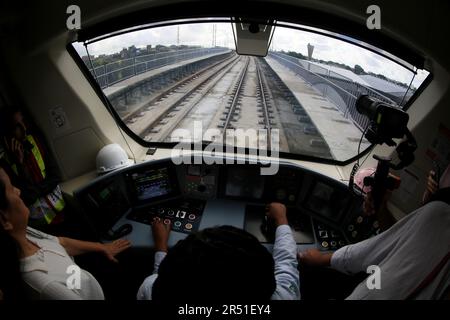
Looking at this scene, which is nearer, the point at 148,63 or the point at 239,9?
the point at 239,9

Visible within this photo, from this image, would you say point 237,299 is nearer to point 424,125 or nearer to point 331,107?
point 424,125

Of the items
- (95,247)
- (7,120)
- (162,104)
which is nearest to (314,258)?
(95,247)

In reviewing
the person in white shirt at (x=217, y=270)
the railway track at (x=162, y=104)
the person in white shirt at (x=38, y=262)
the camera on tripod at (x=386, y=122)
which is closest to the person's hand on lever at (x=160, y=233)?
the person in white shirt at (x=38, y=262)

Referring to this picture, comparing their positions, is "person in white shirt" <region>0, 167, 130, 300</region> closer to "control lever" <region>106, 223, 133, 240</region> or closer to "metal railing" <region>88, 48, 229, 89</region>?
"control lever" <region>106, 223, 133, 240</region>

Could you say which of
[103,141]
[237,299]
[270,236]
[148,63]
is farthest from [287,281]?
[148,63]

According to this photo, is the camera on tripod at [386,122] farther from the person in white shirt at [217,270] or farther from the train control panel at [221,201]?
the person in white shirt at [217,270]

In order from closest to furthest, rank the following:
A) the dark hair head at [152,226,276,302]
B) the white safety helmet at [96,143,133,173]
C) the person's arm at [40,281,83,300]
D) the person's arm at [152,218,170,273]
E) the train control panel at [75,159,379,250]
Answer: the dark hair head at [152,226,276,302] < the person's arm at [40,281,83,300] < the person's arm at [152,218,170,273] < the train control panel at [75,159,379,250] < the white safety helmet at [96,143,133,173]

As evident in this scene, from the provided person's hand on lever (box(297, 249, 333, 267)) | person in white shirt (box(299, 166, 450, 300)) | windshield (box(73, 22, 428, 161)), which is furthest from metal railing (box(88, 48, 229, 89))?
person in white shirt (box(299, 166, 450, 300))
